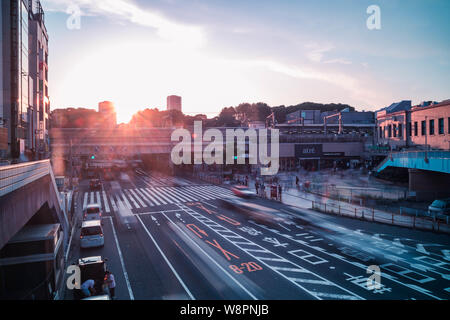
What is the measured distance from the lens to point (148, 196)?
37.3 metres

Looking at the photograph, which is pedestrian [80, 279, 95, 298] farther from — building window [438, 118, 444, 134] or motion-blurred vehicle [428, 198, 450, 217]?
building window [438, 118, 444, 134]

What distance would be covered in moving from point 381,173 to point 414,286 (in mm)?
38122

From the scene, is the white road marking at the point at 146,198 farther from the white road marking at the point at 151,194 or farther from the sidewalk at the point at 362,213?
the sidewalk at the point at 362,213

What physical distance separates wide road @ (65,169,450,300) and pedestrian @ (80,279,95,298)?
1.14 m

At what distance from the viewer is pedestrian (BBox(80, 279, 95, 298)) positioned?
1062cm

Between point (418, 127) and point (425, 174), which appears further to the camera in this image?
point (418, 127)

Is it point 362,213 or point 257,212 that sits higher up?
point 362,213

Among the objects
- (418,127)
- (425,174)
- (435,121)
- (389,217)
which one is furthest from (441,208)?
(418,127)

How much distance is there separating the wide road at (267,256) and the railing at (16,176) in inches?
213

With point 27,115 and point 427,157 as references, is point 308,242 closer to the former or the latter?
point 427,157

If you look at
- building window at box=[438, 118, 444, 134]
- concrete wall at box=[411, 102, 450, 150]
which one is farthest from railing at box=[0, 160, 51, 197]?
building window at box=[438, 118, 444, 134]

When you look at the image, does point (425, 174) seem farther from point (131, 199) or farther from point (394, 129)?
point (131, 199)

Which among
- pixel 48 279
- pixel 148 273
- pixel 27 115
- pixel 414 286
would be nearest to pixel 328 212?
pixel 414 286

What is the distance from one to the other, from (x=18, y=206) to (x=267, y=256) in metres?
11.5
